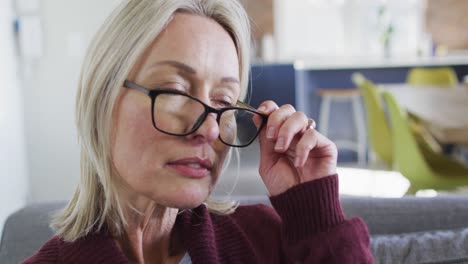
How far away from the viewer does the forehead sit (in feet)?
2.60

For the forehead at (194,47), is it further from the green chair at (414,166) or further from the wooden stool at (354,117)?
the wooden stool at (354,117)

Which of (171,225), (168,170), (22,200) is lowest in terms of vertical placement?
(22,200)

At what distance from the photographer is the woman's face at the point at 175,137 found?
78 centimetres

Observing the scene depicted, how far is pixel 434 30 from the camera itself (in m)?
6.36

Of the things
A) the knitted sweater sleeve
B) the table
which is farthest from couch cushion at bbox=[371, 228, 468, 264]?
the table

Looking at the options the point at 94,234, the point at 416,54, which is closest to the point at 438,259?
the point at 94,234

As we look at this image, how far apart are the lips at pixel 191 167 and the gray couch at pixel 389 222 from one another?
524 mm

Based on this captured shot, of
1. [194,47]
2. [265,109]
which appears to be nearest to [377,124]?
[265,109]

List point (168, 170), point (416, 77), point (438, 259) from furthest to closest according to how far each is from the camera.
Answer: point (416, 77), point (438, 259), point (168, 170)

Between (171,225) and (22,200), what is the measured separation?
2.53m

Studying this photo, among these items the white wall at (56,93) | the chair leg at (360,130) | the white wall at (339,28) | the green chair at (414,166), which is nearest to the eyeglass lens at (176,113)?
the green chair at (414,166)

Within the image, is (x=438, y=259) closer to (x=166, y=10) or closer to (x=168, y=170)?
(x=168, y=170)

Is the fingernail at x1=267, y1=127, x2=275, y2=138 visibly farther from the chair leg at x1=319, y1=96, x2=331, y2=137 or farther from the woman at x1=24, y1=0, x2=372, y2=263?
the chair leg at x1=319, y1=96, x2=331, y2=137

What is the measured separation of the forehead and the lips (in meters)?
0.13
